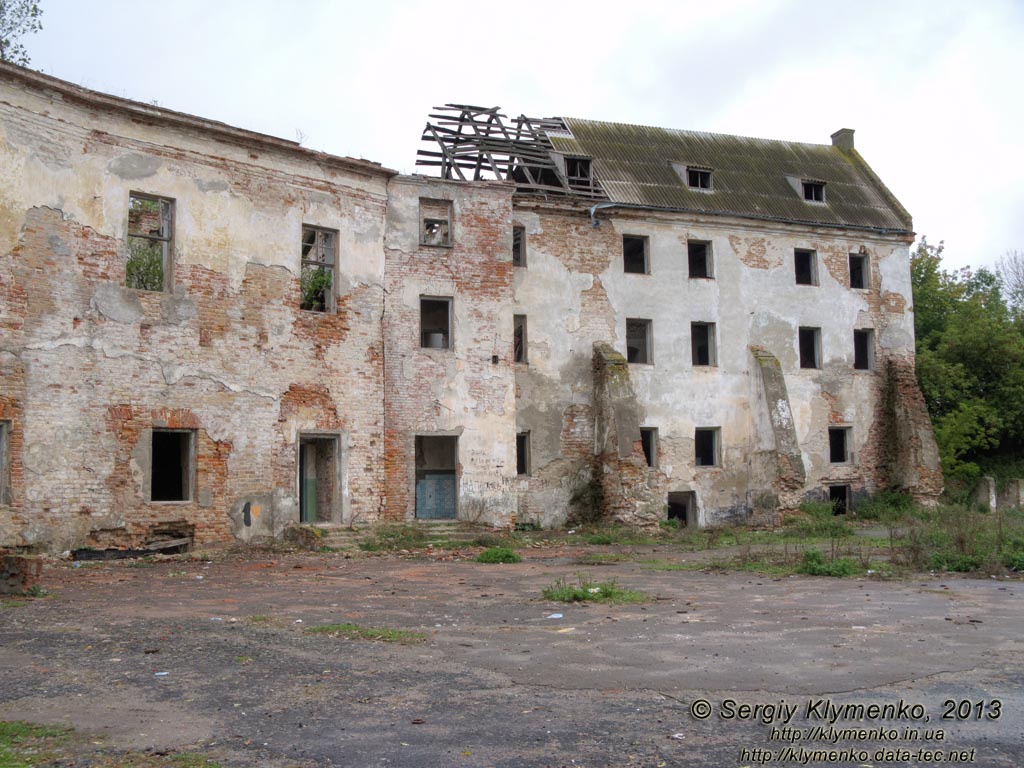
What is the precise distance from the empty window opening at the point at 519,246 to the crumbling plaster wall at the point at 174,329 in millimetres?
4391

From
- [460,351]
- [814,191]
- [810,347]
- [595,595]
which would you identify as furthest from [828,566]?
[814,191]

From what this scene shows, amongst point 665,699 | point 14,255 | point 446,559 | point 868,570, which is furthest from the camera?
point 446,559

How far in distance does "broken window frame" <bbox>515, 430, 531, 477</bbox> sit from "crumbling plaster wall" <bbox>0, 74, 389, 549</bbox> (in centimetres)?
457

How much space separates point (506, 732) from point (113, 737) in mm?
2379

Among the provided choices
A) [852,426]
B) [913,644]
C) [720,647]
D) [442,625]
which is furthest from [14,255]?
[852,426]

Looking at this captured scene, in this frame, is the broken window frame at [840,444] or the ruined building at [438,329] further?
the broken window frame at [840,444]

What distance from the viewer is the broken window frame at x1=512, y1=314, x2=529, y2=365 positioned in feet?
79.9

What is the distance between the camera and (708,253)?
27078 millimetres

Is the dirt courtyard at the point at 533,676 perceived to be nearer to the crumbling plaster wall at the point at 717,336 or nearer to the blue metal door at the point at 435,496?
the blue metal door at the point at 435,496

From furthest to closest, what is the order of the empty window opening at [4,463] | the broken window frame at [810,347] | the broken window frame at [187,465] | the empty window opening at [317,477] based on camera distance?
the broken window frame at [810,347]
the empty window opening at [317,477]
the broken window frame at [187,465]
the empty window opening at [4,463]

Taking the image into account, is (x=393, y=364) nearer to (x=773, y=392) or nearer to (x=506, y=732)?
(x=773, y=392)

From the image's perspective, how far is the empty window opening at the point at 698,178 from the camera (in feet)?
91.6

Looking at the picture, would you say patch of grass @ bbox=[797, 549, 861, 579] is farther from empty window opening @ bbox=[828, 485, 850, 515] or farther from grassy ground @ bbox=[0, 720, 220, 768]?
empty window opening @ bbox=[828, 485, 850, 515]

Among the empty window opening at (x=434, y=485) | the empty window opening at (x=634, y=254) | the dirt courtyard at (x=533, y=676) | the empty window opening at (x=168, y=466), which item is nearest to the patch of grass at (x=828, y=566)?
the dirt courtyard at (x=533, y=676)
